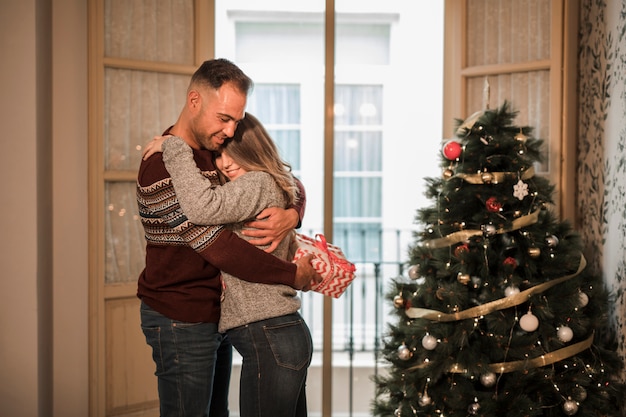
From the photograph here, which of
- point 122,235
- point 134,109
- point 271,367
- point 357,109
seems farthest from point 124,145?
point 271,367

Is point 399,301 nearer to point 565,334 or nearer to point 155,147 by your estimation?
point 565,334

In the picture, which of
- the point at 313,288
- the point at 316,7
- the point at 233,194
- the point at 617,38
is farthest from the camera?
the point at 316,7

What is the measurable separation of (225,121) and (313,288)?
21.8 inches

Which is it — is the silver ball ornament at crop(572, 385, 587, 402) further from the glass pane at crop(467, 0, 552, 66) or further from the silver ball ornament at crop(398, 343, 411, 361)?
the glass pane at crop(467, 0, 552, 66)

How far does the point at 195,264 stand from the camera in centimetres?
171

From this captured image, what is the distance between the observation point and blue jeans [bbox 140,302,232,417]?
1683 mm

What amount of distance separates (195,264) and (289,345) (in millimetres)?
330

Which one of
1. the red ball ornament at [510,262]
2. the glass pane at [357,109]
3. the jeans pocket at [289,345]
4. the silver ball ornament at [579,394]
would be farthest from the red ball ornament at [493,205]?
the glass pane at [357,109]

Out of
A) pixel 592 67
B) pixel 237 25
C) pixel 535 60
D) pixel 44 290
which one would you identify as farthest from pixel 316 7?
pixel 44 290

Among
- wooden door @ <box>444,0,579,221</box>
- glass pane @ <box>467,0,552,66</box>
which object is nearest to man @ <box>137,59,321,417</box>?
wooden door @ <box>444,0,579,221</box>

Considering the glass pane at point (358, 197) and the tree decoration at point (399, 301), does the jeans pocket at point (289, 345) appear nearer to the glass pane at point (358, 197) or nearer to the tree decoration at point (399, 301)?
the tree decoration at point (399, 301)

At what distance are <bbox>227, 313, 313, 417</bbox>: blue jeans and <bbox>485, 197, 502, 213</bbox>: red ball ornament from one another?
108 cm

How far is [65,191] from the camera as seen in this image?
3.05m

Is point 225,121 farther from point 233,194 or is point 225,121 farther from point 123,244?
point 123,244
